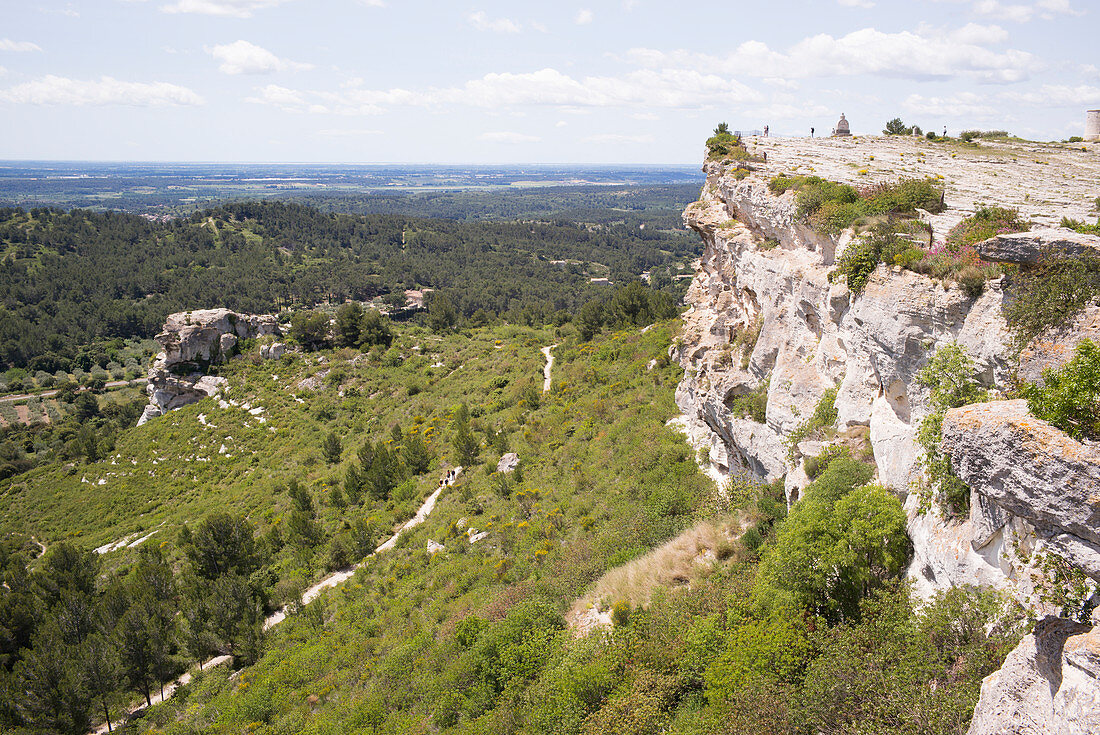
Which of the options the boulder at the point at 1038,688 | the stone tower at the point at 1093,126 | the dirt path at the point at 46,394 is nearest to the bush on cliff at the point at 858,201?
the boulder at the point at 1038,688

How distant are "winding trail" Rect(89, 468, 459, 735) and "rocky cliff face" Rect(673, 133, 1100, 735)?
14.7 m

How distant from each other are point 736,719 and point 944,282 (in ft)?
29.6

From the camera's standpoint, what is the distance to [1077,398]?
21.1 feet

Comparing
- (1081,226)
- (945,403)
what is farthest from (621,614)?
(1081,226)

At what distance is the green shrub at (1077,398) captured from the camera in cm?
640

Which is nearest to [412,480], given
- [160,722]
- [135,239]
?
[160,722]

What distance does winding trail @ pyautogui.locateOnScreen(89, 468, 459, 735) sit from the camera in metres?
20.8

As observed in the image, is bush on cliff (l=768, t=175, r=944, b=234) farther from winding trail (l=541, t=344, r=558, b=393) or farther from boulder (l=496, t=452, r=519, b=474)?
winding trail (l=541, t=344, r=558, b=393)

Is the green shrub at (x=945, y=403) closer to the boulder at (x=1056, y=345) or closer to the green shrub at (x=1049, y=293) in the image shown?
the boulder at (x=1056, y=345)

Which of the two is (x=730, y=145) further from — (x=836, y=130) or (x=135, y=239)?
(x=135, y=239)

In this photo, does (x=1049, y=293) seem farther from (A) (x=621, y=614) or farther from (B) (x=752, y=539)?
(A) (x=621, y=614)

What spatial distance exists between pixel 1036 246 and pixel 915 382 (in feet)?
10.8

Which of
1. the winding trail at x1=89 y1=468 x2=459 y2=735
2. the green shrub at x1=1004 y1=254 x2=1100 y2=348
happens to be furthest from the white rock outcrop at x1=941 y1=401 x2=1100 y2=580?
the winding trail at x1=89 y1=468 x2=459 y2=735

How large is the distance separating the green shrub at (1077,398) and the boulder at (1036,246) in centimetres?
227
